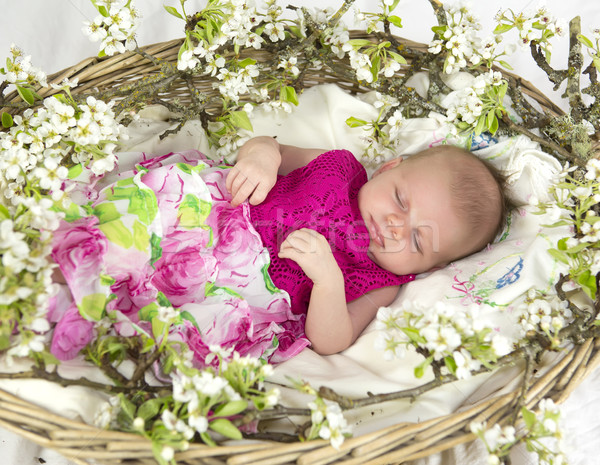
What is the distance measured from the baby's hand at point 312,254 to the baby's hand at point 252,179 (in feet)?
0.47

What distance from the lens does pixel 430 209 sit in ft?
4.31

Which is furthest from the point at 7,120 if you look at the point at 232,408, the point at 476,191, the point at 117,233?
the point at 476,191

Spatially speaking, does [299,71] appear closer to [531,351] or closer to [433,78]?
[433,78]

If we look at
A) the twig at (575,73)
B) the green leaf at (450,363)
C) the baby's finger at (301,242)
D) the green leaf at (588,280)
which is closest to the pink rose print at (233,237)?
the baby's finger at (301,242)

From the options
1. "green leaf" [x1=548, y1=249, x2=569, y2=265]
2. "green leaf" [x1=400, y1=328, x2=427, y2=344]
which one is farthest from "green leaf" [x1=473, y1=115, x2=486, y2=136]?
"green leaf" [x1=400, y1=328, x2=427, y2=344]

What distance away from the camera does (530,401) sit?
94 cm

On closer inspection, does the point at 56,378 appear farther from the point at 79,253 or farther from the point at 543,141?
the point at 543,141

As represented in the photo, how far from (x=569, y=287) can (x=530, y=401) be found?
0.34m

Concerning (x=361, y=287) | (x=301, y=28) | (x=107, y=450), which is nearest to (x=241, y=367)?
(x=107, y=450)

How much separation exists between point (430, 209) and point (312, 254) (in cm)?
32

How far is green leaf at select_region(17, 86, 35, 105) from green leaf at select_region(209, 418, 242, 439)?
850 mm

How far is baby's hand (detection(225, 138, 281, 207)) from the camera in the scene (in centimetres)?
130

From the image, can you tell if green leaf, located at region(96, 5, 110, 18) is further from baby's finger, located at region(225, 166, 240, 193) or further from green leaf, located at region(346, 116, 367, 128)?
green leaf, located at region(346, 116, 367, 128)

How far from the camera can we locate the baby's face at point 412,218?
132 cm
